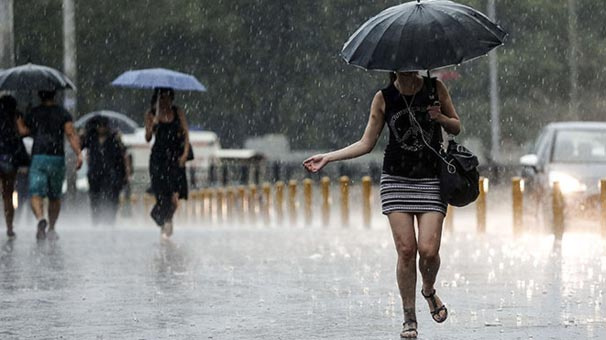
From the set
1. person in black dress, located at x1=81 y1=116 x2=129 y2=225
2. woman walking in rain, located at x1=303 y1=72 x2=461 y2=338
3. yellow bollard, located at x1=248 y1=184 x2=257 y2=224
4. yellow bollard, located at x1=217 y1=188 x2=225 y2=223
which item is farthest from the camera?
yellow bollard, located at x1=217 y1=188 x2=225 y2=223

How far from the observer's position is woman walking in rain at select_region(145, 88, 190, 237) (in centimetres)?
1791

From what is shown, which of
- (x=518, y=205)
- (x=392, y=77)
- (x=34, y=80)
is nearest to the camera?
(x=392, y=77)

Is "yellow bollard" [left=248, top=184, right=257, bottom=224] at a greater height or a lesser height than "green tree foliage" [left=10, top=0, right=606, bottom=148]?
lesser

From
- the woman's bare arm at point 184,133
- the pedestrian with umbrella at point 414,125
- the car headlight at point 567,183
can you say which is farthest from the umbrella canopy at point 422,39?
the car headlight at point 567,183

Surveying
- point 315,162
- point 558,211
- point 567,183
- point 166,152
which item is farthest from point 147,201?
point 315,162

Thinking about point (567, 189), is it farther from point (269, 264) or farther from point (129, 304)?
point (129, 304)

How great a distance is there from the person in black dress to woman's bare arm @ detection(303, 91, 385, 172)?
15.9m

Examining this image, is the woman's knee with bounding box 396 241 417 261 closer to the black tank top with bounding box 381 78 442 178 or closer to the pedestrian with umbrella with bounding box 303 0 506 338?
the pedestrian with umbrella with bounding box 303 0 506 338

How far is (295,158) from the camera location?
5312cm

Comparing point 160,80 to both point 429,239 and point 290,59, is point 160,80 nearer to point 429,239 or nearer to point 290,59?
point 429,239

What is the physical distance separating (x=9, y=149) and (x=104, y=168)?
22.8 ft

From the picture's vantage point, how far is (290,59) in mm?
52812

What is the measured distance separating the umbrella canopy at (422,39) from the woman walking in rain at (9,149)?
9.20 metres

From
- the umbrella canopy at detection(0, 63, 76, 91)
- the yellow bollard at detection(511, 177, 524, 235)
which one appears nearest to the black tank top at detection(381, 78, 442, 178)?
the umbrella canopy at detection(0, 63, 76, 91)
